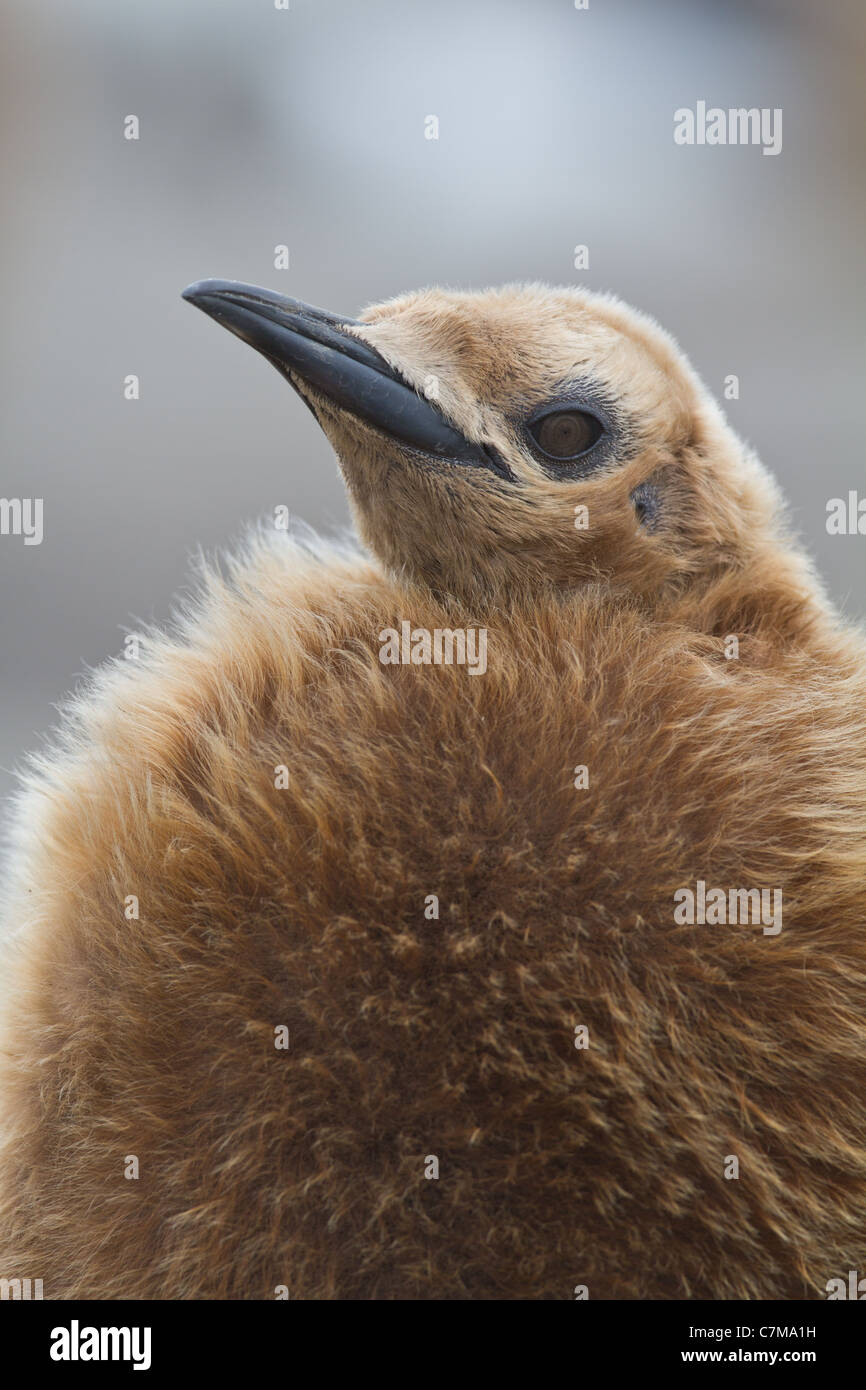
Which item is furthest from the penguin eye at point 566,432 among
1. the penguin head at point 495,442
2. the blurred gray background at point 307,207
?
the blurred gray background at point 307,207

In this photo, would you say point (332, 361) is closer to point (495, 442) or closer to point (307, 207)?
point (495, 442)

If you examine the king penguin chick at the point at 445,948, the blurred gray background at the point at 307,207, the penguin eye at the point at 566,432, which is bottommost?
the king penguin chick at the point at 445,948

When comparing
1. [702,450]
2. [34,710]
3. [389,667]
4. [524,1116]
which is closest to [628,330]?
[702,450]

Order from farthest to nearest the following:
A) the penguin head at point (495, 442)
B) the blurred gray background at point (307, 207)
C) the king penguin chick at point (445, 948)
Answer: the blurred gray background at point (307, 207), the penguin head at point (495, 442), the king penguin chick at point (445, 948)

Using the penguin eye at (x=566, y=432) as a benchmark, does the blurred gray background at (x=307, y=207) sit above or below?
above

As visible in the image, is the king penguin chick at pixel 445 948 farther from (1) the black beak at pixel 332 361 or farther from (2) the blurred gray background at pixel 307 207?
(2) the blurred gray background at pixel 307 207

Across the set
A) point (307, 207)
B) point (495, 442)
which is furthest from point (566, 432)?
point (307, 207)

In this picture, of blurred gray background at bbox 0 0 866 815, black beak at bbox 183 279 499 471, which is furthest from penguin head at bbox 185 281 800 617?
blurred gray background at bbox 0 0 866 815

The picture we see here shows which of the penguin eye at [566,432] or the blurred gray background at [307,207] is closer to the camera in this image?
the penguin eye at [566,432]

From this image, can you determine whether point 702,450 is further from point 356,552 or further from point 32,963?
point 32,963
